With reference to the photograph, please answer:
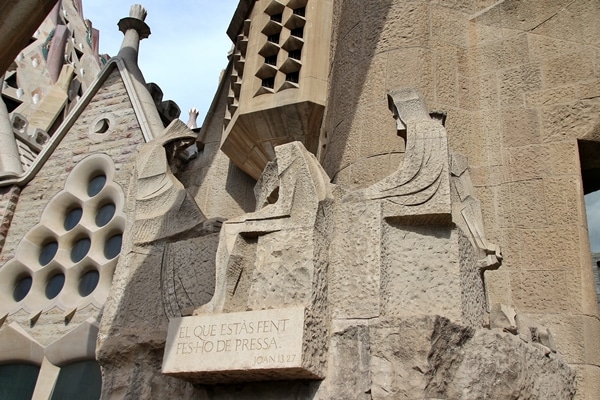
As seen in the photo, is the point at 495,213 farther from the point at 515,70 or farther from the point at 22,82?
the point at 22,82

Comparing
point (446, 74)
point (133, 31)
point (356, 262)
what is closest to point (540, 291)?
point (356, 262)

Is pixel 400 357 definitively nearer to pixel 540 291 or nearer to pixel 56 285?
pixel 540 291

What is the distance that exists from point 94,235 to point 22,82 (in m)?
15.3

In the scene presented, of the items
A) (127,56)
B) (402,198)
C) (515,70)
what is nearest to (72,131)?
(127,56)

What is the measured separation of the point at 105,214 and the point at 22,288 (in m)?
1.55

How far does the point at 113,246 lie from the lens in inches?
374

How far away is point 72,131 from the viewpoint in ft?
37.5

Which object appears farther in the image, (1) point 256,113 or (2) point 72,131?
(2) point 72,131

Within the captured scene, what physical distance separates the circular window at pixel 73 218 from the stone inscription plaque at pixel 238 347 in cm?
673

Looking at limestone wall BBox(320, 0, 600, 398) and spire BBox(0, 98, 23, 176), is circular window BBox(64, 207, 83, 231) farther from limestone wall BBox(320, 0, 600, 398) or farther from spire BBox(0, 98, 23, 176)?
limestone wall BBox(320, 0, 600, 398)

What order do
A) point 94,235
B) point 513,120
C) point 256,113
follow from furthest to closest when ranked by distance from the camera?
point 94,235
point 256,113
point 513,120

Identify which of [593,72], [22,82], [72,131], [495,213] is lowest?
[495,213]

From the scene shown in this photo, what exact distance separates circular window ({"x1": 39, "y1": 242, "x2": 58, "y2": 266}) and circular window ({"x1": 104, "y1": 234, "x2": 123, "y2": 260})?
92 centimetres

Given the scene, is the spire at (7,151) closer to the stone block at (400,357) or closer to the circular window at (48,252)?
the circular window at (48,252)
